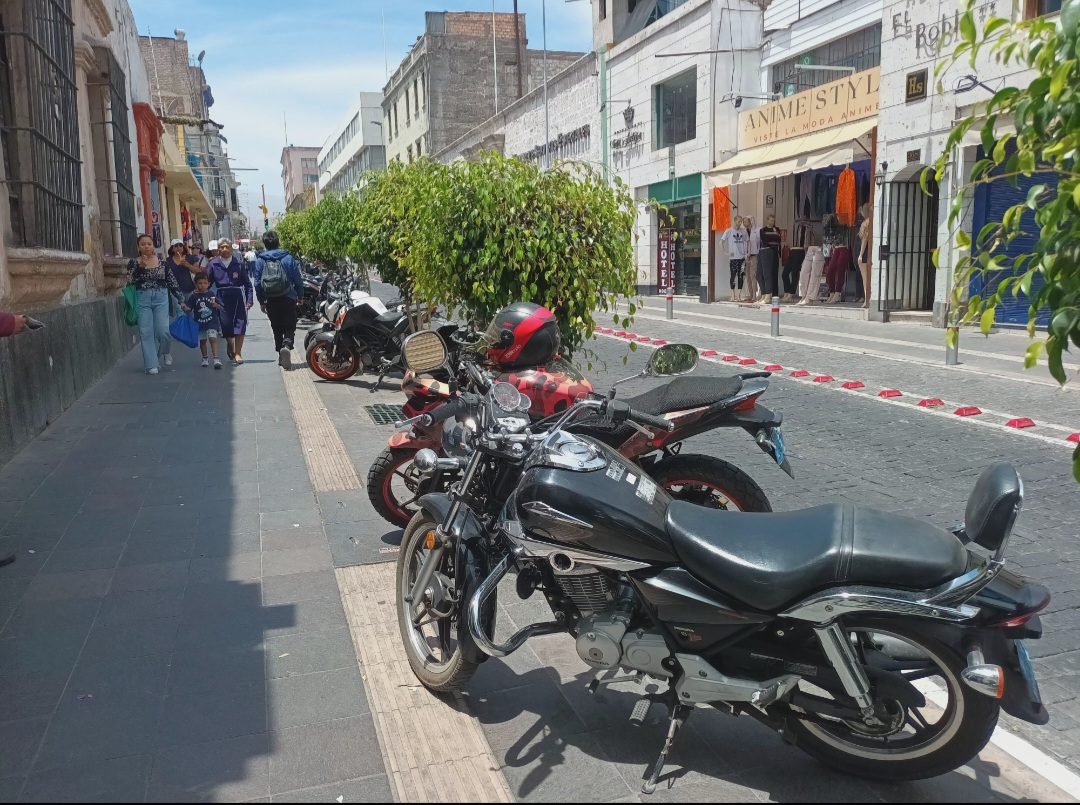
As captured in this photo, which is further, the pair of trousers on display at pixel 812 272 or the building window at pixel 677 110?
the building window at pixel 677 110

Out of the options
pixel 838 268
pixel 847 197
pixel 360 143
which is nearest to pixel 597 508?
pixel 847 197

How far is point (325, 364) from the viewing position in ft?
35.6

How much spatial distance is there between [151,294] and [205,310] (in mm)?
885

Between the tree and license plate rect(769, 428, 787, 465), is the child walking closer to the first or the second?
license plate rect(769, 428, 787, 465)

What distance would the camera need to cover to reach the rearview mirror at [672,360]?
3.77 meters

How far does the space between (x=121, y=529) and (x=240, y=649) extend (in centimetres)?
194

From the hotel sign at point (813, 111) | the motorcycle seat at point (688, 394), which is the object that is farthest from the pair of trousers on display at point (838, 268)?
the motorcycle seat at point (688, 394)

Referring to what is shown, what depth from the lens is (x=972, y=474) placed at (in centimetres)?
612

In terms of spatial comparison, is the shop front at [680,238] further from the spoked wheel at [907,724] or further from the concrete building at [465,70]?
the concrete building at [465,70]

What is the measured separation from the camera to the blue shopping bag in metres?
11.5

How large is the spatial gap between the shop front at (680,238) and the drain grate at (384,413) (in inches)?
638

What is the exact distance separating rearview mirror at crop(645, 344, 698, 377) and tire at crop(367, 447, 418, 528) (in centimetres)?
177

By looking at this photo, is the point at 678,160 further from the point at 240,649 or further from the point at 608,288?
the point at 240,649

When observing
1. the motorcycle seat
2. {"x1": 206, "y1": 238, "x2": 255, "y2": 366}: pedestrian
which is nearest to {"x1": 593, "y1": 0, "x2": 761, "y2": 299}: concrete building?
{"x1": 206, "y1": 238, "x2": 255, "y2": 366}: pedestrian
